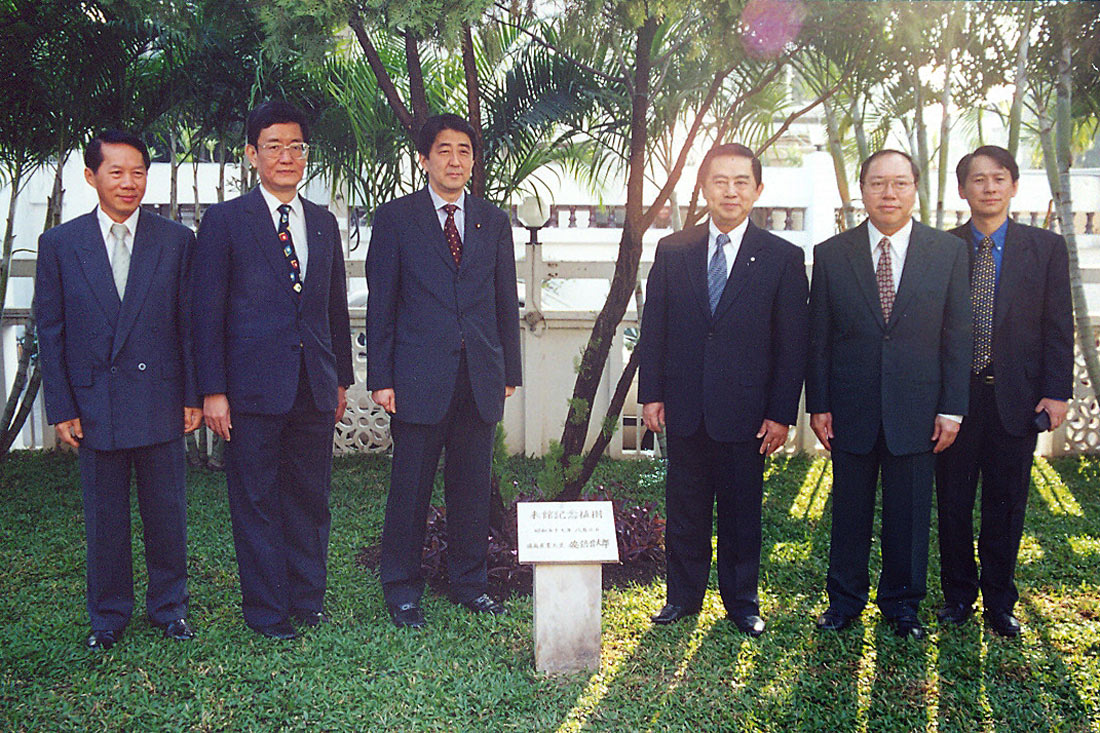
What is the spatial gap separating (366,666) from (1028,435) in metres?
3.00

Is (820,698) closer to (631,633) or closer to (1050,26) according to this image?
(631,633)

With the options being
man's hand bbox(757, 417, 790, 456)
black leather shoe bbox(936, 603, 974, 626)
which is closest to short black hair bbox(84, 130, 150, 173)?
man's hand bbox(757, 417, 790, 456)

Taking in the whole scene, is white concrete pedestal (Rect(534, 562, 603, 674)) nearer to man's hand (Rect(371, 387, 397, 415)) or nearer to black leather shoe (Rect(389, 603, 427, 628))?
black leather shoe (Rect(389, 603, 427, 628))

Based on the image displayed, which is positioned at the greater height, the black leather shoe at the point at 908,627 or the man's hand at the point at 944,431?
the man's hand at the point at 944,431

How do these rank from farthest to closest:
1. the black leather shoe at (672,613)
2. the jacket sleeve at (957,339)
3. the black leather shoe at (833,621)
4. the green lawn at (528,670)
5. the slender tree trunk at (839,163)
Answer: the slender tree trunk at (839,163)
the black leather shoe at (672,613)
the black leather shoe at (833,621)
the jacket sleeve at (957,339)
the green lawn at (528,670)

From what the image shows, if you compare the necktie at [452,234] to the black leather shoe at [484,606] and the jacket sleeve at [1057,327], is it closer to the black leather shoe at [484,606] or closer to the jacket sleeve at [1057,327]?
the black leather shoe at [484,606]

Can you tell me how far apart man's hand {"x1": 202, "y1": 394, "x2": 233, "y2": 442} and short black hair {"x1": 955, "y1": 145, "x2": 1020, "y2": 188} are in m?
3.32

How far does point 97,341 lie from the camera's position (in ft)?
12.8

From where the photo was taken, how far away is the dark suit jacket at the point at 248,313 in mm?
3959

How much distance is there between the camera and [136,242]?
4.00 metres

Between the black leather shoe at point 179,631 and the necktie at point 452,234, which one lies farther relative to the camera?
the necktie at point 452,234

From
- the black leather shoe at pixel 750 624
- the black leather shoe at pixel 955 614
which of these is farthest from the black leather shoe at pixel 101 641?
the black leather shoe at pixel 955 614

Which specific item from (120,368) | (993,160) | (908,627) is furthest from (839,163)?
(120,368)

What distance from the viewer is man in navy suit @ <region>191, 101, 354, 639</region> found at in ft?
13.1
